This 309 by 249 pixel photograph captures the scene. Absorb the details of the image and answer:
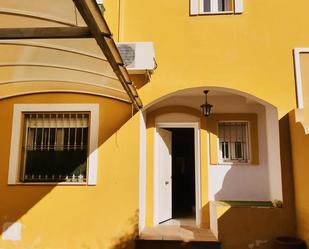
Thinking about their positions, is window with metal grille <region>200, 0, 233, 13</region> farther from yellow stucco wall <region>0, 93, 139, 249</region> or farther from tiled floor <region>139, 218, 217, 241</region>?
tiled floor <region>139, 218, 217, 241</region>

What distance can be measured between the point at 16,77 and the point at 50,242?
155 inches

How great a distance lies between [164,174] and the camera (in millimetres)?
9781

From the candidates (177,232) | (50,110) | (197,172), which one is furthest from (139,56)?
(177,232)

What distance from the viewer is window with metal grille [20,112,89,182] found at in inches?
317

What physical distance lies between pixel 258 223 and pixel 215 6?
560 centimetres

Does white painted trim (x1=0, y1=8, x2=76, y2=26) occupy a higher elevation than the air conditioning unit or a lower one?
lower

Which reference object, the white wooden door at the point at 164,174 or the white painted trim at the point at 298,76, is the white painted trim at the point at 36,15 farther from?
the white painted trim at the point at 298,76

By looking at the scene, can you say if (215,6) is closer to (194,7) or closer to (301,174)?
(194,7)

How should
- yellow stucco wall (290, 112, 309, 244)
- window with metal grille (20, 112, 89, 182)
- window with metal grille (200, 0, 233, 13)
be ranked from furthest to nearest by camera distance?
window with metal grille (200, 0, 233, 13) → window with metal grille (20, 112, 89, 182) → yellow stucco wall (290, 112, 309, 244)

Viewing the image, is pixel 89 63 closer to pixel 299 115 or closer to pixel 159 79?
pixel 159 79

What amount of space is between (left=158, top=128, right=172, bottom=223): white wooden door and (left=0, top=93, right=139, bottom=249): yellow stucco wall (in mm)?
1923

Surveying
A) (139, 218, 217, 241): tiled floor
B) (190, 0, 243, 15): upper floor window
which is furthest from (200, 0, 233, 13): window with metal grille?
(139, 218, 217, 241): tiled floor

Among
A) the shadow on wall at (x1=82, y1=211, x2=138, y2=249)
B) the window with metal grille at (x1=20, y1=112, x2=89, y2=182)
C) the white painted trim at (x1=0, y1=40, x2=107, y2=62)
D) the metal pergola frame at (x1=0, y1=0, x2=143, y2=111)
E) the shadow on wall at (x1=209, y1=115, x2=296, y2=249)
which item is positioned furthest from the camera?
Result: the window with metal grille at (x1=20, y1=112, x2=89, y2=182)

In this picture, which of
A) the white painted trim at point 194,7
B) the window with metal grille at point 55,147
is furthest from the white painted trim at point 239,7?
the window with metal grille at point 55,147
